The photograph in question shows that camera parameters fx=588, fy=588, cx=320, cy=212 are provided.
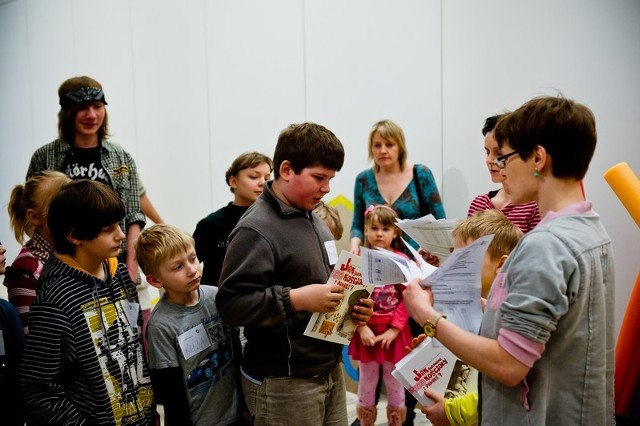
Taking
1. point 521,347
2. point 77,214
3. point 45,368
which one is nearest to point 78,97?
point 77,214

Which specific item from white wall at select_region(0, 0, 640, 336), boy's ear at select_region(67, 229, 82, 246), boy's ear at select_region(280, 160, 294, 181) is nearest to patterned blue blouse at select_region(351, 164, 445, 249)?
white wall at select_region(0, 0, 640, 336)

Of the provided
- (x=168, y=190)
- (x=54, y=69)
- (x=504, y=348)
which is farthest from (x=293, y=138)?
(x=54, y=69)

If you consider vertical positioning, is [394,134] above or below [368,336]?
above

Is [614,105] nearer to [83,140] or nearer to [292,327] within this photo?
[292,327]

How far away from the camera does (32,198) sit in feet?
8.47

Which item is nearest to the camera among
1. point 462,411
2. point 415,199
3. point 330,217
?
point 462,411

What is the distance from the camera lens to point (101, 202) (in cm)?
202

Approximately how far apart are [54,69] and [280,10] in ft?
10.8

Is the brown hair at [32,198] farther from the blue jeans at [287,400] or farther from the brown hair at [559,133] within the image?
the brown hair at [559,133]

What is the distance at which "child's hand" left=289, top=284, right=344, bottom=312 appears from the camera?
74.2 inches

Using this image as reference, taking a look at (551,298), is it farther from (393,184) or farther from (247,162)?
(393,184)

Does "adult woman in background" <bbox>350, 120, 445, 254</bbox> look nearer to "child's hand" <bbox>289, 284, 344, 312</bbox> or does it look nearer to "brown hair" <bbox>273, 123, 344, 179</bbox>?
"brown hair" <bbox>273, 123, 344, 179</bbox>

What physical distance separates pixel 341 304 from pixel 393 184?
6.33 ft

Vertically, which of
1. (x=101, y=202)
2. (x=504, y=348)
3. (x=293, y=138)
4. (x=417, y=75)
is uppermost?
(x=417, y=75)
